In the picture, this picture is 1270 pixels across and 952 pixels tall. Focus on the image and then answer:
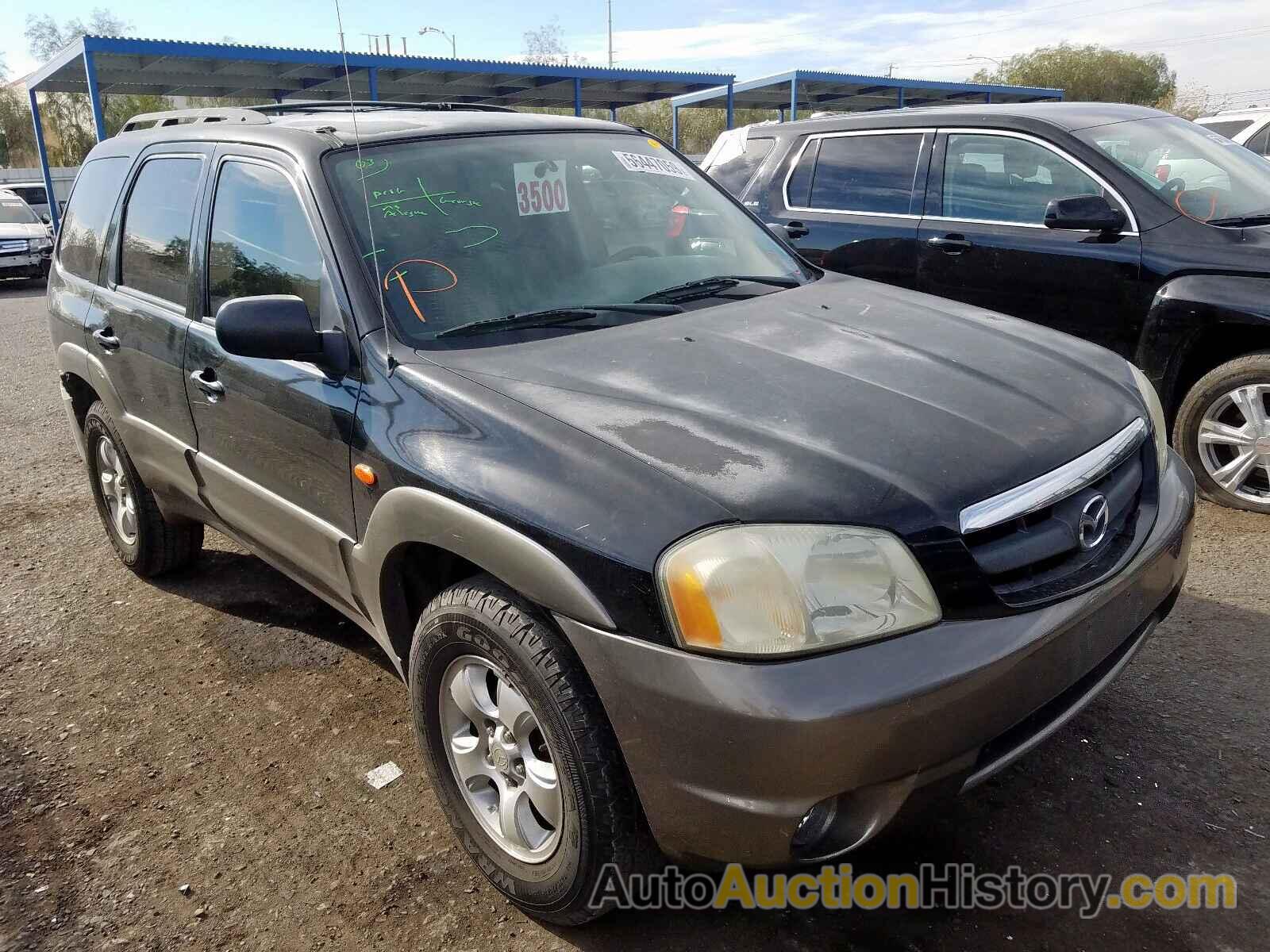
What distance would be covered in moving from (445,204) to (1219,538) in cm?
338

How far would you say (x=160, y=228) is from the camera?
354 centimetres

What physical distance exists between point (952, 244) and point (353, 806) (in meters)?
3.95

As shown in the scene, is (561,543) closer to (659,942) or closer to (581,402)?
(581,402)

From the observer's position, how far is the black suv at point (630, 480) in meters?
1.80

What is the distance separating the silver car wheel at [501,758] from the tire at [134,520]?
2.29 m

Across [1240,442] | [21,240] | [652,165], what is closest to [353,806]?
[652,165]

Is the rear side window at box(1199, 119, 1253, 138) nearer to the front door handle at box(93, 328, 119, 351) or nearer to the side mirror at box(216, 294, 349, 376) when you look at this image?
the front door handle at box(93, 328, 119, 351)

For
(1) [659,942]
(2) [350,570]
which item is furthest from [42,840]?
(1) [659,942]

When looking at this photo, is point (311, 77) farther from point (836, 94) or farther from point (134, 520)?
point (134, 520)

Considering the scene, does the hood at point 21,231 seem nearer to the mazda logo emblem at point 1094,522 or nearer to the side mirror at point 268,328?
the side mirror at point 268,328

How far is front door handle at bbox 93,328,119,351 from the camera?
3774 millimetres

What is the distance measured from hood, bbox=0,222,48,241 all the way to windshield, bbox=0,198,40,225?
5.3 inches

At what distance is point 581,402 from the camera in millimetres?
2172

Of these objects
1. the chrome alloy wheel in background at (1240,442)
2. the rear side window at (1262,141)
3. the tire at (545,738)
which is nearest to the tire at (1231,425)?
the chrome alloy wheel in background at (1240,442)
